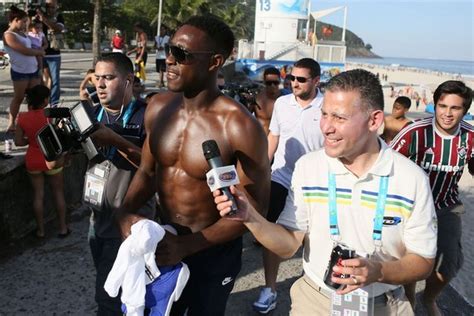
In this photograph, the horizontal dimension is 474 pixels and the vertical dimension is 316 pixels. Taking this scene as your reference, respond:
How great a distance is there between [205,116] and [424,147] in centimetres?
188

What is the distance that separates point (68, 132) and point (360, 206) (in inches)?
60.8

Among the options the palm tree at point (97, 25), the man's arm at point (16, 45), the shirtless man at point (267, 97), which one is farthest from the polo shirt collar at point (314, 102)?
the palm tree at point (97, 25)

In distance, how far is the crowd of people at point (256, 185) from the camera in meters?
1.95

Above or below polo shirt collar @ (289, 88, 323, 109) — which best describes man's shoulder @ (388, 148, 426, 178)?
below

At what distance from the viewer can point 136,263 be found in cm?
204

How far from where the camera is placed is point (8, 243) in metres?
4.71

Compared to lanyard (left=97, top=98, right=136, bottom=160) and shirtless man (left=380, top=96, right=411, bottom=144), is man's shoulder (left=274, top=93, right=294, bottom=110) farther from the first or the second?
shirtless man (left=380, top=96, right=411, bottom=144)

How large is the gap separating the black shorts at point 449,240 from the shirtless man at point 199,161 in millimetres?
1850

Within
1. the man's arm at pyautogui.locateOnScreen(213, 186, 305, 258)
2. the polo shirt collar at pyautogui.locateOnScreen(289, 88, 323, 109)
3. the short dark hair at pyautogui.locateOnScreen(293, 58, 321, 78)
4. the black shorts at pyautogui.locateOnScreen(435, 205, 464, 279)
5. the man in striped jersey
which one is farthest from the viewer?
the short dark hair at pyautogui.locateOnScreen(293, 58, 321, 78)

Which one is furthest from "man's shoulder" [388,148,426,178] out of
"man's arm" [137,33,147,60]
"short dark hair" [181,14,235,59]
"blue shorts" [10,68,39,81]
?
"man's arm" [137,33,147,60]

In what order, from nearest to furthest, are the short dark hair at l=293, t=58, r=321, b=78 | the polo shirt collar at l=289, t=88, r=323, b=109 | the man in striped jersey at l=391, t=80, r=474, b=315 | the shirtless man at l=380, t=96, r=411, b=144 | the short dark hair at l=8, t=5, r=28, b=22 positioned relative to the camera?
the man in striped jersey at l=391, t=80, r=474, b=315, the polo shirt collar at l=289, t=88, r=323, b=109, the short dark hair at l=293, t=58, r=321, b=78, the shirtless man at l=380, t=96, r=411, b=144, the short dark hair at l=8, t=5, r=28, b=22

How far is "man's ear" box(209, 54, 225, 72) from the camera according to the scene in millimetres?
2334

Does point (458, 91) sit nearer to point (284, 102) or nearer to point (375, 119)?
point (284, 102)

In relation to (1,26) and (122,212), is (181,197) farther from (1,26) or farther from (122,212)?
(1,26)
